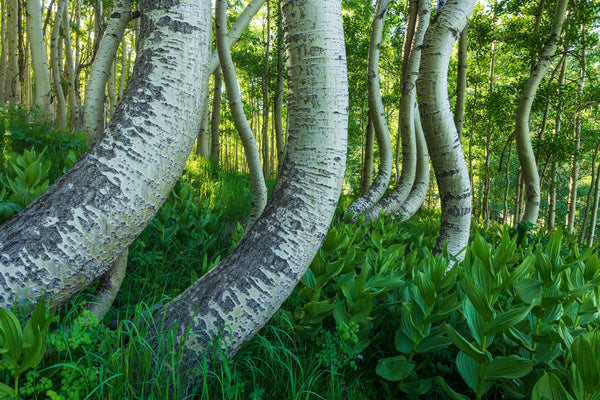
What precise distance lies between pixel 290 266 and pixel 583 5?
422 inches

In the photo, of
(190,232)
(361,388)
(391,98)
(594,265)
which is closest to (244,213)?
(190,232)

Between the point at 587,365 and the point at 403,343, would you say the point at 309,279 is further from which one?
the point at 587,365

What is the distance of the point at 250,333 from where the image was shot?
63.1 inches

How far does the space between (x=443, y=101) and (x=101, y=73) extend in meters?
2.57

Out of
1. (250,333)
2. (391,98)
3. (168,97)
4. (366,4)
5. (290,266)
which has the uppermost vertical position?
(366,4)

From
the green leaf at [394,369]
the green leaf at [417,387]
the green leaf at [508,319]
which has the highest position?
the green leaf at [508,319]

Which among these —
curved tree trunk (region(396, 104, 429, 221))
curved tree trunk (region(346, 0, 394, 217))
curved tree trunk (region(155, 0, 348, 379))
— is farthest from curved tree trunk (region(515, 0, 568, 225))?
curved tree trunk (region(155, 0, 348, 379))

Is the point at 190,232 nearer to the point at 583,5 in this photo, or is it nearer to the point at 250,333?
the point at 250,333

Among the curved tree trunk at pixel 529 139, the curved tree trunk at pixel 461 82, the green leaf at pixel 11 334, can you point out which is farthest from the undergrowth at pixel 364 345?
the curved tree trunk at pixel 461 82

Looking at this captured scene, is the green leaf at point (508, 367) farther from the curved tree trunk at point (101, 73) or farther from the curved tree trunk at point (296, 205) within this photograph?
the curved tree trunk at point (101, 73)

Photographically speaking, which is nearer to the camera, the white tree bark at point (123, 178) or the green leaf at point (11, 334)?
the green leaf at point (11, 334)

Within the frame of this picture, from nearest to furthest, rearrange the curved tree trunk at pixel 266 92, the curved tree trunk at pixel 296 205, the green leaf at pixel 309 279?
the curved tree trunk at pixel 296 205 < the green leaf at pixel 309 279 < the curved tree trunk at pixel 266 92

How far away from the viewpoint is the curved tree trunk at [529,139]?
19.9 feet

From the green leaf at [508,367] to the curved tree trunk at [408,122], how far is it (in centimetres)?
365
